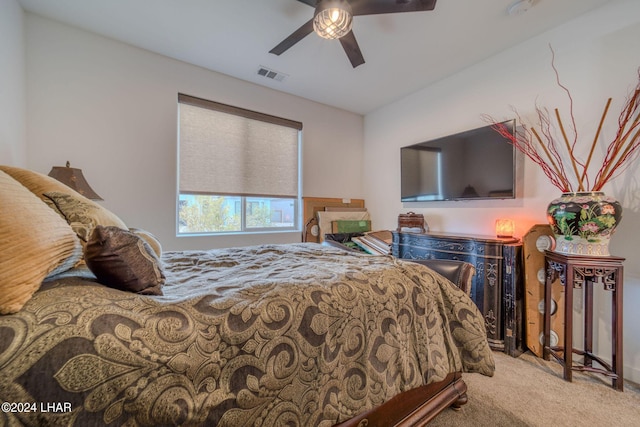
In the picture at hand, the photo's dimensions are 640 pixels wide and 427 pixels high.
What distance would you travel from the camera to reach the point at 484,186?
2.52 m

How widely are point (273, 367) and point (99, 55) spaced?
125 inches

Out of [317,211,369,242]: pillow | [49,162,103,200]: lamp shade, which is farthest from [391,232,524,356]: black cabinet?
[49,162,103,200]: lamp shade

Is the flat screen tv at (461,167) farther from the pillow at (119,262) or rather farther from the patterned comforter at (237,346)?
the pillow at (119,262)

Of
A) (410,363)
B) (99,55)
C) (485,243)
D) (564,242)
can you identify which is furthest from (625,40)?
(99,55)

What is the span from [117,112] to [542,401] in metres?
4.05

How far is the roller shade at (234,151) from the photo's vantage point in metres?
2.81

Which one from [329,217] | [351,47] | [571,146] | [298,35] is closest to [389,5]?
[351,47]

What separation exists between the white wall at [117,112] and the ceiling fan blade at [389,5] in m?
1.87

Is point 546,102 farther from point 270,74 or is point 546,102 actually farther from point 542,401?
point 270,74

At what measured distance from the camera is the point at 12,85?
186 cm

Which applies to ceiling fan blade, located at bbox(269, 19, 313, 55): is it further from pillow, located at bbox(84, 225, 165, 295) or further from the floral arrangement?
the floral arrangement

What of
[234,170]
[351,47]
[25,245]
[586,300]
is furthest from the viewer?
[234,170]

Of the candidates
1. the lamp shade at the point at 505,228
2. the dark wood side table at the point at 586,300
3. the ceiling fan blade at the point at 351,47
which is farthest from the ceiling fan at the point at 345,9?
the dark wood side table at the point at 586,300

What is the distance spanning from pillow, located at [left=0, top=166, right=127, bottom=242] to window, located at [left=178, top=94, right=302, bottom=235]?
5.84 ft
